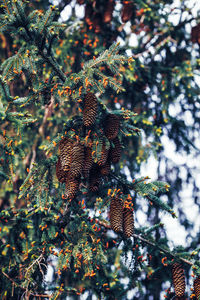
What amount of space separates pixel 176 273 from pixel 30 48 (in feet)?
7.35

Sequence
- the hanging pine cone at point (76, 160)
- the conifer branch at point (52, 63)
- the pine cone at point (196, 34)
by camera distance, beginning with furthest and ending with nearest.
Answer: the pine cone at point (196, 34)
the conifer branch at point (52, 63)
the hanging pine cone at point (76, 160)

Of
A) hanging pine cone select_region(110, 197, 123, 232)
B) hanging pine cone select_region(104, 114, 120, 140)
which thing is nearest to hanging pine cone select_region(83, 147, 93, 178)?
hanging pine cone select_region(104, 114, 120, 140)

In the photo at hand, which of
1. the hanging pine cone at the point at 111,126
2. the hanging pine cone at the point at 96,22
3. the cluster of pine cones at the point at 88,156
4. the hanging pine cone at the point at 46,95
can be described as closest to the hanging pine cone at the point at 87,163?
the cluster of pine cones at the point at 88,156

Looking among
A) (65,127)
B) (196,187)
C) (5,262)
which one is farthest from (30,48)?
(196,187)

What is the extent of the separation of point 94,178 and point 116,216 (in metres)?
0.36

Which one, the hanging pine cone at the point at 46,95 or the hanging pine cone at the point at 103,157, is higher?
the hanging pine cone at the point at 46,95

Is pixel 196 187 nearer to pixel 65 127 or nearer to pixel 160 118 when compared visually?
pixel 160 118

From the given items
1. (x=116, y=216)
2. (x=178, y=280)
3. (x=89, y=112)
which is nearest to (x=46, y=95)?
(x=89, y=112)

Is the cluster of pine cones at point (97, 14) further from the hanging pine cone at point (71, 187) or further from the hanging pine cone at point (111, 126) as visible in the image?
the hanging pine cone at point (71, 187)

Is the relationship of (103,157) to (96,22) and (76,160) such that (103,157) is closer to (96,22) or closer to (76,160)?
(76,160)

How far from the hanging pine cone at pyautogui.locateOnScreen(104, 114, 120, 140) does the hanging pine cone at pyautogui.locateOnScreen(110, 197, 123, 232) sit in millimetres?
535

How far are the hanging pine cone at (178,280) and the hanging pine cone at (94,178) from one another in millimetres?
1029

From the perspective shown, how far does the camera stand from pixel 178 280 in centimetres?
290

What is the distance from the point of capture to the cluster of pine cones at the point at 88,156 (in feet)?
8.57
